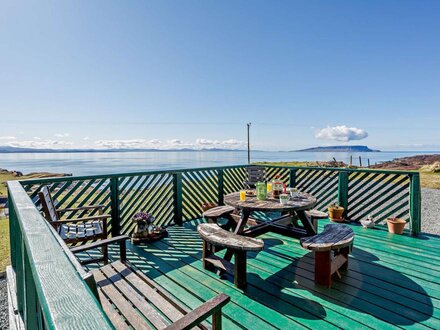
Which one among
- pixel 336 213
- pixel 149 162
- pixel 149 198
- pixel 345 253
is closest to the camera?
pixel 345 253

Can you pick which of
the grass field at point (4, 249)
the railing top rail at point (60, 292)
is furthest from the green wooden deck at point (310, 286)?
the grass field at point (4, 249)

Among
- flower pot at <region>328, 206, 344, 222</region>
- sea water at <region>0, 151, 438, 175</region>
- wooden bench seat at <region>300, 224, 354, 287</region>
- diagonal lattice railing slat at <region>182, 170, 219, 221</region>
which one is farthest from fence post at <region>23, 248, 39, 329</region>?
flower pot at <region>328, 206, 344, 222</region>

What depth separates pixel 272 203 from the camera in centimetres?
273

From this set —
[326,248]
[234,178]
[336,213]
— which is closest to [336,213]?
[336,213]

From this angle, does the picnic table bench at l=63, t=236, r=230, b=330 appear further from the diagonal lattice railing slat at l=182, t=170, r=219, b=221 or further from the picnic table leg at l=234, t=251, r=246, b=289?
the diagonal lattice railing slat at l=182, t=170, r=219, b=221

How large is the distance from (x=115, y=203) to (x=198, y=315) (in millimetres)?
2894

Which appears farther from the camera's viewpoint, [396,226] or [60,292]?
[396,226]

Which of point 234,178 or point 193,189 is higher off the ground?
point 234,178

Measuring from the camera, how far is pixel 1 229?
7199mm

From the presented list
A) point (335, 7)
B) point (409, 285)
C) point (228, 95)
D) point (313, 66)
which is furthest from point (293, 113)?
point (409, 285)

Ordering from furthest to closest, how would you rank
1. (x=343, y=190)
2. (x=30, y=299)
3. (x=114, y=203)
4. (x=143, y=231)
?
(x=343, y=190)
(x=114, y=203)
(x=143, y=231)
(x=30, y=299)

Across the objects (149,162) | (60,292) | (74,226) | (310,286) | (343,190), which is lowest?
(310,286)

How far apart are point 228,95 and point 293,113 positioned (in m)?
5.96

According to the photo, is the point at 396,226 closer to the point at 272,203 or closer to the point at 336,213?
the point at 336,213
